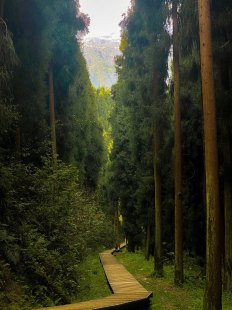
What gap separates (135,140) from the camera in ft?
71.2

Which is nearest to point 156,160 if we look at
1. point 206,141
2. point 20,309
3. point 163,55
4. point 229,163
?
point 163,55

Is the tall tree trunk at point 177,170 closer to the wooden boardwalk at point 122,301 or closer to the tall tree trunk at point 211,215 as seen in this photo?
the wooden boardwalk at point 122,301

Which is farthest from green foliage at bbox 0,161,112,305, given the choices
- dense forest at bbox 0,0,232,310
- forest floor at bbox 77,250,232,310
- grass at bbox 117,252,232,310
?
grass at bbox 117,252,232,310

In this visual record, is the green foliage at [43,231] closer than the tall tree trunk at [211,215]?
No

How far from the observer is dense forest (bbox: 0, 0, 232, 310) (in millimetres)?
8367

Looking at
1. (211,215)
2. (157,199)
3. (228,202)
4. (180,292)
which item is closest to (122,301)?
(211,215)

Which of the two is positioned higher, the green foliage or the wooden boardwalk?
the green foliage

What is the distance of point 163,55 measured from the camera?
15664 mm

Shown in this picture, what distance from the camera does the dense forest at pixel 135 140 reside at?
8.37m

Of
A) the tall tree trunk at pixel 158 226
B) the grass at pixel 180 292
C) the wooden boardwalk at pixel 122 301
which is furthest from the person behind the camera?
the tall tree trunk at pixel 158 226

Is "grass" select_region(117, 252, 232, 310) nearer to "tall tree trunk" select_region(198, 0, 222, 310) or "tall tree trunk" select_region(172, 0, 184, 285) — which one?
"tall tree trunk" select_region(172, 0, 184, 285)

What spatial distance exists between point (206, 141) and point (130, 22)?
470 inches

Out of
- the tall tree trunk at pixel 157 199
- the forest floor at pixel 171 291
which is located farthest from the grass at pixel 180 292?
the tall tree trunk at pixel 157 199

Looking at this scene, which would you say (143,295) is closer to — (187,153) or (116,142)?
(187,153)
